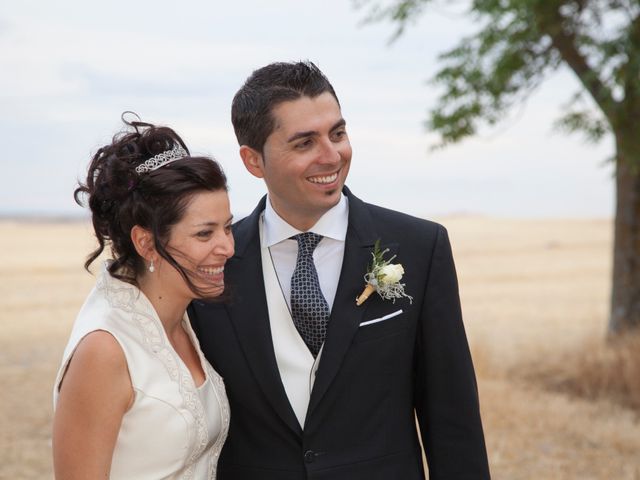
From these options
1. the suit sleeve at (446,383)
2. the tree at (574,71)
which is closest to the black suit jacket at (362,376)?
the suit sleeve at (446,383)

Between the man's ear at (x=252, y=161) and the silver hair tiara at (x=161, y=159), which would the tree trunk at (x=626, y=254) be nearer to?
the man's ear at (x=252, y=161)

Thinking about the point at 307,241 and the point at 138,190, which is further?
the point at 307,241

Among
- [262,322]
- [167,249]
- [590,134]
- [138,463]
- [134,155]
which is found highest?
[590,134]

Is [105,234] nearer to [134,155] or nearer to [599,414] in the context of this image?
[134,155]

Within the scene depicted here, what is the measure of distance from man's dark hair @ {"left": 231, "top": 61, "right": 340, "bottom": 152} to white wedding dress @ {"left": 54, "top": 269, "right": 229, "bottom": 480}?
2.43 feet

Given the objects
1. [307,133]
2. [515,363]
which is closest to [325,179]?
[307,133]

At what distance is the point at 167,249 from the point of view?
2801 mm

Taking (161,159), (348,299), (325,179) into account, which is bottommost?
(348,299)

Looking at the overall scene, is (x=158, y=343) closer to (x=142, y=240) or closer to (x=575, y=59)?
(x=142, y=240)

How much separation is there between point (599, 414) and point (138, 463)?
689 cm

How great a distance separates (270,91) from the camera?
10.3 feet

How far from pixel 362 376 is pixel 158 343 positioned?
70cm

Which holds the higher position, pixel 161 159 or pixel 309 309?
pixel 161 159

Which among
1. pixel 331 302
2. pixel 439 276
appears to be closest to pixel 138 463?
pixel 331 302
